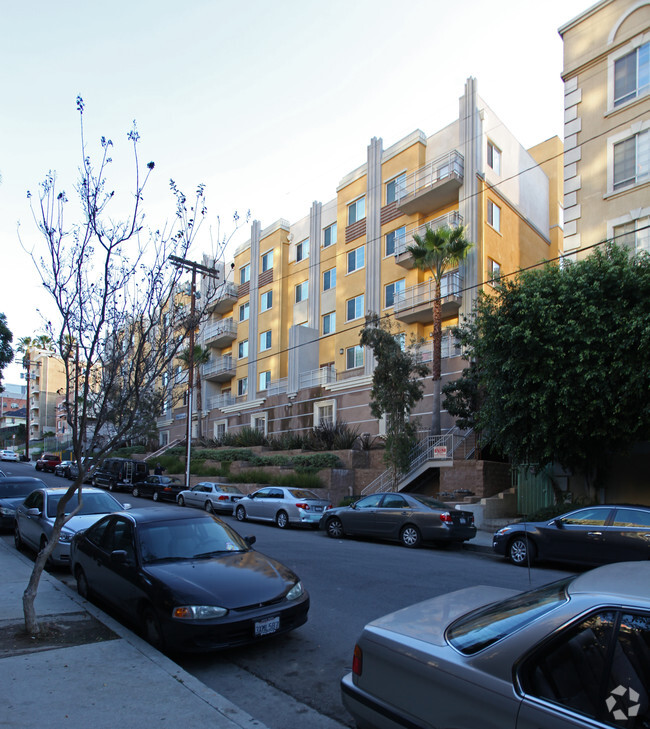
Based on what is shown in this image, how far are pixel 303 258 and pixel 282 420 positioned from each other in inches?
401

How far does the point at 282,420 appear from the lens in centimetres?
3447

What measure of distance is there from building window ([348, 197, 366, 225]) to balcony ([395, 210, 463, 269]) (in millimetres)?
4446

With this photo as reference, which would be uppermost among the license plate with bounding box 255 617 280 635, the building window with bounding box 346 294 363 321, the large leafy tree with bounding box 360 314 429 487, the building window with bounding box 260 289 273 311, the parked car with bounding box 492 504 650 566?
the building window with bounding box 260 289 273 311

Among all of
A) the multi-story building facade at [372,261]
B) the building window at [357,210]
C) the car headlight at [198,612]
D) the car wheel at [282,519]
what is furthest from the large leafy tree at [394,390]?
the car headlight at [198,612]

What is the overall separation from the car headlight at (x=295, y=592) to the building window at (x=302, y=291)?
1190 inches

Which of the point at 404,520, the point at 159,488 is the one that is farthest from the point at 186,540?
the point at 159,488

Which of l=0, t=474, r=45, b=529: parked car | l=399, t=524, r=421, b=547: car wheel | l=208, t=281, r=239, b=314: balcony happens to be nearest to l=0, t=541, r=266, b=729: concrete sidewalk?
l=0, t=474, r=45, b=529: parked car

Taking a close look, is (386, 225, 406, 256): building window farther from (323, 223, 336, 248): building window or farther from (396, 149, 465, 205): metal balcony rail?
(323, 223, 336, 248): building window

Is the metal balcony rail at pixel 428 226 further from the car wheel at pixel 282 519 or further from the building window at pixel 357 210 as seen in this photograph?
the car wheel at pixel 282 519

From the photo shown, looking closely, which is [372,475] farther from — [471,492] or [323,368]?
[323,368]

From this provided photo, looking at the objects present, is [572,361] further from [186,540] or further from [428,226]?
[428,226]

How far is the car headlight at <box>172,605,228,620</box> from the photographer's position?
5.59m

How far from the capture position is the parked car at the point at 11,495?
14500mm

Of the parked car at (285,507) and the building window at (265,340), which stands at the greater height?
the building window at (265,340)
